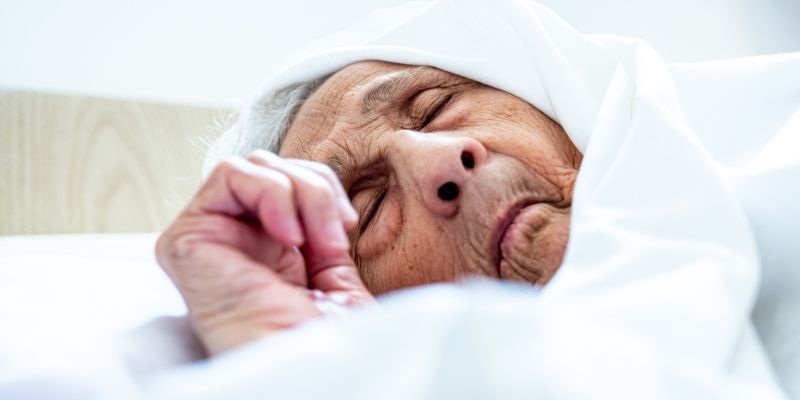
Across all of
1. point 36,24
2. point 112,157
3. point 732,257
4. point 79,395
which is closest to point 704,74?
point 732,257

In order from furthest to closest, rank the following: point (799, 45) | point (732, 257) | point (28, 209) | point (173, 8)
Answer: point (799, 45) < point (173, 8) < point (28, 209) < point (732, 257)

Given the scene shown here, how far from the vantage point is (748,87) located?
78 centimetres

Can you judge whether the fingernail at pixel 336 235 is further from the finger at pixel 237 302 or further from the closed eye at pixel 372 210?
the closed eye at pixel 372 210

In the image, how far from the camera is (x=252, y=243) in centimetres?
52

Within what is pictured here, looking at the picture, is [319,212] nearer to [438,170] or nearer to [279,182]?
[279,182]

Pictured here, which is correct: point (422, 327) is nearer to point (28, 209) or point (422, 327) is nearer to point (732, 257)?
point (732, 257)

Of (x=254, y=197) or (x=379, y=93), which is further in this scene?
(x=379, y=93)

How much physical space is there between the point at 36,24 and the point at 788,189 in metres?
1.64

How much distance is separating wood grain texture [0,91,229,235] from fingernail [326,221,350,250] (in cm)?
120

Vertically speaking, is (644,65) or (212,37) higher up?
(644,65)

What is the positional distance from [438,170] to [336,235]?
0.21m

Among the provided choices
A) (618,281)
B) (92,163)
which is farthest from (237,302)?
(92,163)

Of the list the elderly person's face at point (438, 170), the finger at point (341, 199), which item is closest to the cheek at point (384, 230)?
the elderly person's face at point (438, 170)

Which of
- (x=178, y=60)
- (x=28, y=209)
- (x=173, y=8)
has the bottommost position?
(x=28, y=209)
